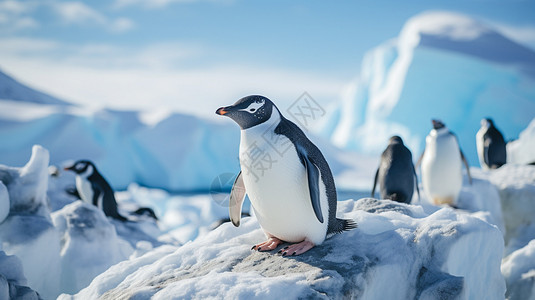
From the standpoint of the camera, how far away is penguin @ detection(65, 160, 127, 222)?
5688 millimetres

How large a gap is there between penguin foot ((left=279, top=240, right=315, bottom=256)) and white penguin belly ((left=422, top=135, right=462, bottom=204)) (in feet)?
10.3

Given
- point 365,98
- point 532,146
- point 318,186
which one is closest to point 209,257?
point 318,186

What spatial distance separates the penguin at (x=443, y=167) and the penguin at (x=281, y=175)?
303cm

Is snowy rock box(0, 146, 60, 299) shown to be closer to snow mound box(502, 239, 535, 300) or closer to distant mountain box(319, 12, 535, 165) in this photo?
snow mound box(502, 239, 535, 300)

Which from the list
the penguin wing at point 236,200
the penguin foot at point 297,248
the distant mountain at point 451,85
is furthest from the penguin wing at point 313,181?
the distant mountain at point 451,85

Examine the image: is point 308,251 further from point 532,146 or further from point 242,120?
point 532,146

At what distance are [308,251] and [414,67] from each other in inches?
700

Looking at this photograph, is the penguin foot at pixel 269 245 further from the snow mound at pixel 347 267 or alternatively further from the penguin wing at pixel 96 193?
the penguin wing at pixel 96 193

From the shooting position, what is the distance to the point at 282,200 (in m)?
2.14

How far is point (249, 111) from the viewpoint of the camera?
7.02 ft

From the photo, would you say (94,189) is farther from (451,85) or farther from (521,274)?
(451,85)

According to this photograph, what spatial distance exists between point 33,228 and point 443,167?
12.1 ft

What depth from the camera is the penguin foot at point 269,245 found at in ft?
7.25

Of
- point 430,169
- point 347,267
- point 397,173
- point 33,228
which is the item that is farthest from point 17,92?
point 347,267
